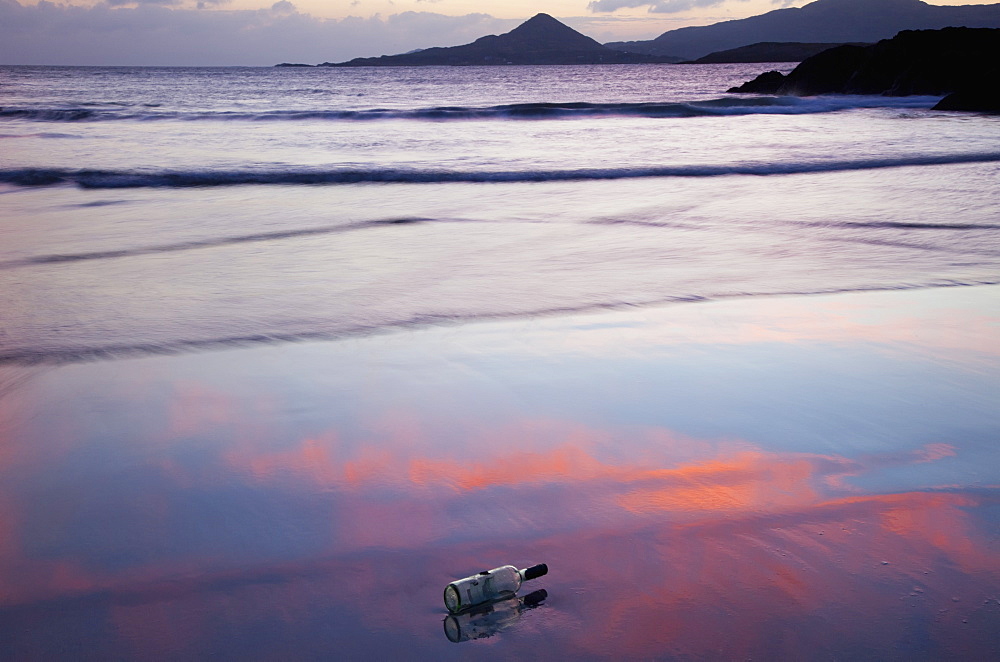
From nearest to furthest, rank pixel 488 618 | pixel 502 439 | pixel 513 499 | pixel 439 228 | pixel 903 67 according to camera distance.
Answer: pixel 488 618
pixel 513 499
pixel 502 439
pixel 439 228
pixel 903 67

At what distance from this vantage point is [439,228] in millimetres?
6059

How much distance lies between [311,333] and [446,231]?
2.64m

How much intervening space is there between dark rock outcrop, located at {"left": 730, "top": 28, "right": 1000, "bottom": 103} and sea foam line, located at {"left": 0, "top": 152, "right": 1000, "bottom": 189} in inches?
696

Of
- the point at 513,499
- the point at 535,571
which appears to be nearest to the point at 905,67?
the point at 513,499

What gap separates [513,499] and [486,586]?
1.41ft

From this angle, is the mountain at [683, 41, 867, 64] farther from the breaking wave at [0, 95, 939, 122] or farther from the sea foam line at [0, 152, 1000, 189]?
the sea foam line at [0, 152, 1000, 189]

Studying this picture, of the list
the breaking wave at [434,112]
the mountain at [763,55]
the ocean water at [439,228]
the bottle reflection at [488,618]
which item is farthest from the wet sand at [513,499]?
the mountain at [763,55]

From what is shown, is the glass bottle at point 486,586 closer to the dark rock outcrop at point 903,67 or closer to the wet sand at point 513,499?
the wet sand at point 513,499

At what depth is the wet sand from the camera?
1519mm

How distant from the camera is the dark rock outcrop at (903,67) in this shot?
28578mm

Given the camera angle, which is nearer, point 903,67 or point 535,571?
point 535,571

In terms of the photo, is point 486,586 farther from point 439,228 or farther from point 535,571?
point 439,228

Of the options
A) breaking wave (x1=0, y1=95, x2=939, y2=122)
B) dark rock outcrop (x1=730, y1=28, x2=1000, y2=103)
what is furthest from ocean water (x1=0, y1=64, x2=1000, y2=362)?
dark rock outcrop (x1=730, y1=28, x2=1000, y2=103)

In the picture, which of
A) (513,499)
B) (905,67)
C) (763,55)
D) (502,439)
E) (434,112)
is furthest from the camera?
(763,55)
